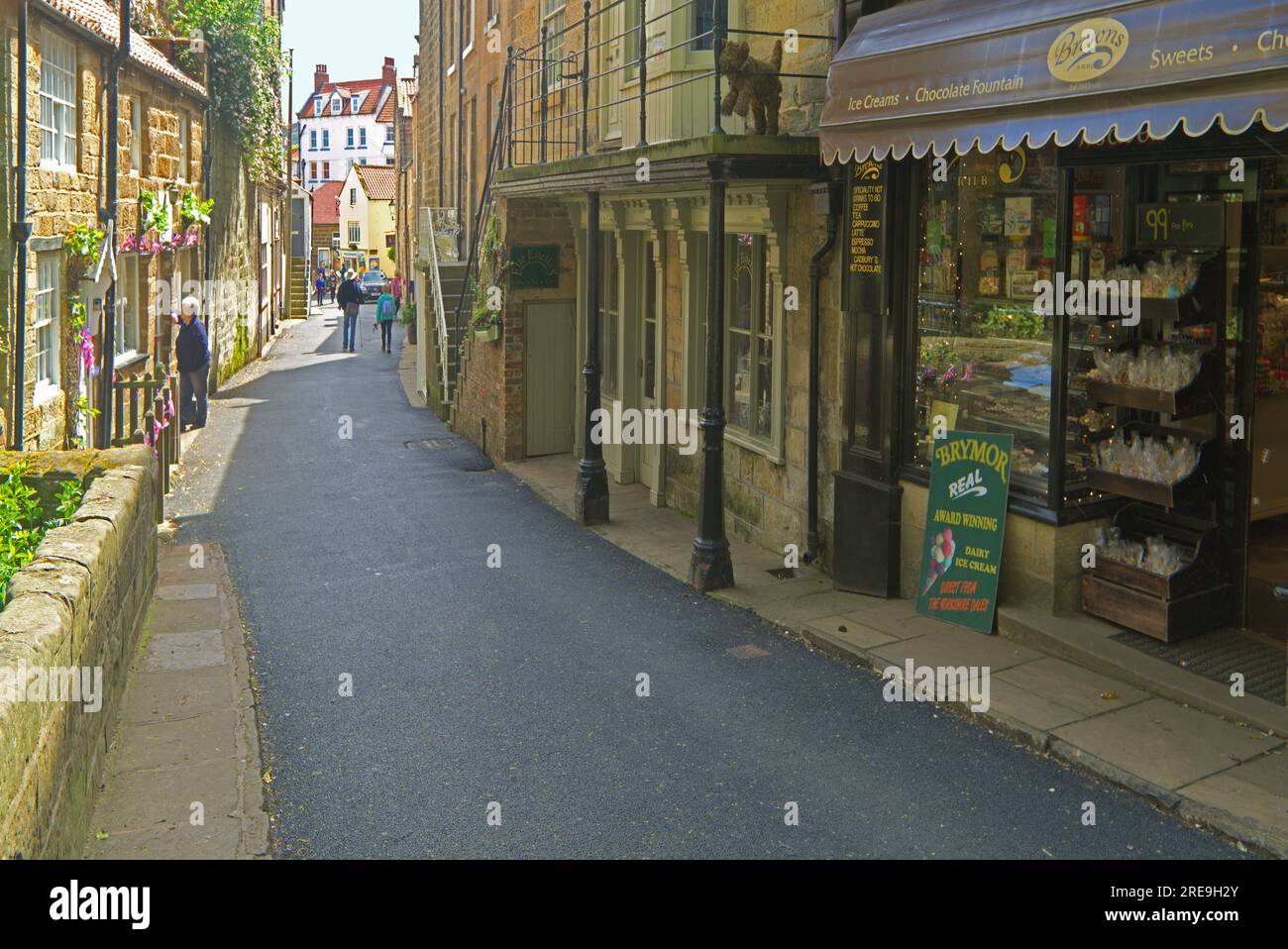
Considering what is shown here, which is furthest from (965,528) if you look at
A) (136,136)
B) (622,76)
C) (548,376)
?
(136,136)

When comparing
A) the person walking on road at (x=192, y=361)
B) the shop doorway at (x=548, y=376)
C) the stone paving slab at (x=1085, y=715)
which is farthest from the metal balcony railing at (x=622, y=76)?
the person walking on road at (x=192, y=361)

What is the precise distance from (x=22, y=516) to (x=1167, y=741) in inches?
240

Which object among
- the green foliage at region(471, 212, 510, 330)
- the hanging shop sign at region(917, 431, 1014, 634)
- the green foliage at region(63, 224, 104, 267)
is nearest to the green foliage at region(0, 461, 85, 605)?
the hanging shop sign at region(917, 431, 1014, 634)

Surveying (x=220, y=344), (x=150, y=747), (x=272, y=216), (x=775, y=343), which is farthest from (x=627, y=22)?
(x=272, y=216)

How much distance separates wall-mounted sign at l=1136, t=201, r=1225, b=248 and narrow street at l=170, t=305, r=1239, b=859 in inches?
126

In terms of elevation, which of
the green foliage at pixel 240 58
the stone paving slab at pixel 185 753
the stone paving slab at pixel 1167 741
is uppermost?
the green foliage at pixel 240 58

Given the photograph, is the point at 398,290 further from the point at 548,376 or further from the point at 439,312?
the point at 548,376

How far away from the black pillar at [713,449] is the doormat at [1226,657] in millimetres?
3162

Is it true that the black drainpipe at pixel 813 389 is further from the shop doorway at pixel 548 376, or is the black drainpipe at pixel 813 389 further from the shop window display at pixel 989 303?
the shop doorway at pixel 548 376

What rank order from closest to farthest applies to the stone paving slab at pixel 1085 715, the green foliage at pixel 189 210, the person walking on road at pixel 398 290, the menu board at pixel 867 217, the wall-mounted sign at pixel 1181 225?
the stone paving slab at pixel 1085 715 < the wall-mounted sign at pixel 1181 225 < the menu board at pixel 867 217 < the green foliage at pixel 189 210 < the person walking on road at pixel 398 290

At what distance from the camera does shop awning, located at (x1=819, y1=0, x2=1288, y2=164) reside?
584 cm

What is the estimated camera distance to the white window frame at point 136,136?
17.5 metres

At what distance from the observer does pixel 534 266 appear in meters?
16.1

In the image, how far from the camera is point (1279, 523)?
332 inches
